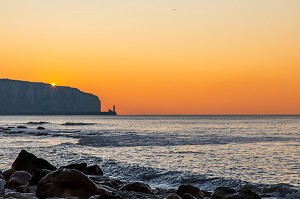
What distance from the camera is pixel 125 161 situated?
26094 millimetres

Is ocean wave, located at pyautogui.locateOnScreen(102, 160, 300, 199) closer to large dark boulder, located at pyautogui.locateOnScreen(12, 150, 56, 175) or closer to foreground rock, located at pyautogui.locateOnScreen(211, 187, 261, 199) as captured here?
foreground rock, located at pyautogui.locateOnScreen(211, 187, 261, 199)

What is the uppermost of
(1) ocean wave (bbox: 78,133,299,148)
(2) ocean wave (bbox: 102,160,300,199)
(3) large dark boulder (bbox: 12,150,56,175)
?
(3) large dark boulder (bbox: 12,150,56,175)

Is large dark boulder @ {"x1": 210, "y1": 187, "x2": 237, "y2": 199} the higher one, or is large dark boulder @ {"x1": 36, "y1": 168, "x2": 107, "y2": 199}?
large dark boulder @ {"x1": 36, "y1": 168, "x2": 107, "y2": 199}

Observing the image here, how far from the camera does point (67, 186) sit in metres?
11.5

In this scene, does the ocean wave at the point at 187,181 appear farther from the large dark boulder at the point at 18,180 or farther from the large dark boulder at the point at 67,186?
the large dark boulder at the point at 67,186

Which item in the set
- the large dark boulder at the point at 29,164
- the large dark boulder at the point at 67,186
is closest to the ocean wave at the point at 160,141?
the large dark boulder at the point at 29,164

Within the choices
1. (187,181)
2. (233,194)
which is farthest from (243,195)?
(187,181)

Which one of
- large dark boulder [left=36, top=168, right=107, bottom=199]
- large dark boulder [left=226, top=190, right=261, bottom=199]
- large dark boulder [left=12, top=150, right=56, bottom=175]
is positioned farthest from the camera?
large dark boulder [left=12, top=150, right=56, bottom=175]

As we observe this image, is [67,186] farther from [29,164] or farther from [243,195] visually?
[29,164]

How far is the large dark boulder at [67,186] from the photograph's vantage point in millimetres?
11359

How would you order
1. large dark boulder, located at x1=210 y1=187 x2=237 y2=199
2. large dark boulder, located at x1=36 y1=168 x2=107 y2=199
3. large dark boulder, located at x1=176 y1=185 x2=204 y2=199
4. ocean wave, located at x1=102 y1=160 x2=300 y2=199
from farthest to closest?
ocean wave, located at x1=102 y1=160 x2=300 y2=199 < large dark boulder, located at x1=176 y1=185 x2=204 y2=199 < large dark boulder, located at x1=210 y1=187 x2=237 y2=199 < large dark boulder, located at x1=36 y1=168 x2=107 y2=199

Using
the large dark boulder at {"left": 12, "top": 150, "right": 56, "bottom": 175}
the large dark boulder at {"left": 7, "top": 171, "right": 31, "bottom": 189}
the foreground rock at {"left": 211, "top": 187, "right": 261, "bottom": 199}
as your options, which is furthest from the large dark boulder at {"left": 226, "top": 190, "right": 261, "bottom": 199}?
the large dark boulder at {"left": 12, "top": 150, "right": 56, "bottom": 175}

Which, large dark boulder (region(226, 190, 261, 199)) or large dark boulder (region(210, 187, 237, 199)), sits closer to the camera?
large dark boulder (region(226, 190, 261, 199))

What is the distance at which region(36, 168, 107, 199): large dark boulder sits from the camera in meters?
11.4
